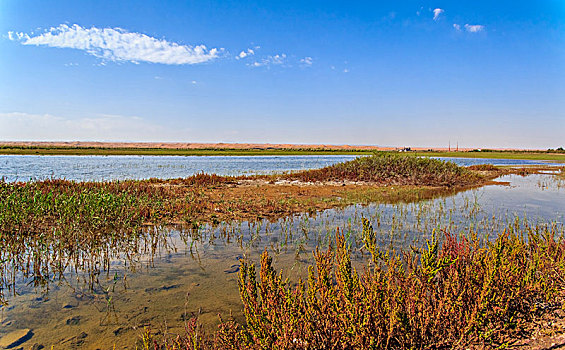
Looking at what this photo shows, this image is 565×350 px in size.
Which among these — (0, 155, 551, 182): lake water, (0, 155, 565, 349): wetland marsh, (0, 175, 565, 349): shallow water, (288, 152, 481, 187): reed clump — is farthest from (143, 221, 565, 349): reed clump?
(288, 152, 481, 187): reed clump

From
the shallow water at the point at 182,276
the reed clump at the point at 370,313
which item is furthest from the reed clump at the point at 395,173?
the reed clump at the point at 370,313

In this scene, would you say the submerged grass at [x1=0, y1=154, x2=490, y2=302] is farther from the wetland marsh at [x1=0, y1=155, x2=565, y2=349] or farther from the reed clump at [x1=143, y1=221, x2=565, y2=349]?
the reed clump at [x1=143, y1=221, x2=565, y2=349]

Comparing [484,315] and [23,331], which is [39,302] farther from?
[484,315]

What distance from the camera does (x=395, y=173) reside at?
23.8m

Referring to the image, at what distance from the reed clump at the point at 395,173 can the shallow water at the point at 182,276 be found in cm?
981

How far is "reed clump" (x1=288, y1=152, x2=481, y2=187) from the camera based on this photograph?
22.7 m

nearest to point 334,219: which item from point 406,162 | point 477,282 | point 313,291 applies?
point 477,282

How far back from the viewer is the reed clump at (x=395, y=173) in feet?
74.3

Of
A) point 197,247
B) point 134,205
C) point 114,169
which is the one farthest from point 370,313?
point 114,169

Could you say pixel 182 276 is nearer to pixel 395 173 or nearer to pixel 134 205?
pixel 134 205

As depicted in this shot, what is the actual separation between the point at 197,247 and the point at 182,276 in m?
1.89

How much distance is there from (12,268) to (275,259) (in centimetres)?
538

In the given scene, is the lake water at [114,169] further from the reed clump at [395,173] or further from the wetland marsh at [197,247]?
the reed clump at [395,173]

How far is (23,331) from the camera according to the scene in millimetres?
4578
